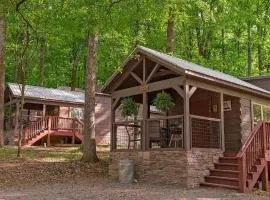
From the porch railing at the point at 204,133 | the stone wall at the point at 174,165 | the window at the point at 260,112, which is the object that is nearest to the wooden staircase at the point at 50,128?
the stone wall at the point at 174,165

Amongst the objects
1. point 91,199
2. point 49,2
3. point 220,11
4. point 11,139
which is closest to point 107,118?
point 11,139

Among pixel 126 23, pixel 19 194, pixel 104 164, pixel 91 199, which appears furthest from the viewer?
pixel 104 164

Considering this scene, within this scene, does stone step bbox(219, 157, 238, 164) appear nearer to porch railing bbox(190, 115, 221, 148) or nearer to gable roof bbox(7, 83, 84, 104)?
porch railing bbox(190, 115, 221, 148)

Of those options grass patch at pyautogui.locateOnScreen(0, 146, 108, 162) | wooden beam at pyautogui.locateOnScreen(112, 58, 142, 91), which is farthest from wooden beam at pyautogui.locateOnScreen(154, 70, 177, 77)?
grass patch at pyautogui.locateOnScreen(0, 146, 108, 162)

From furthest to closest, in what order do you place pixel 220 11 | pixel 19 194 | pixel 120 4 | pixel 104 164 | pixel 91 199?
pixel 220 11
pixel 104 164
pixel 120 4
pixel 19 194
pixel 91 199

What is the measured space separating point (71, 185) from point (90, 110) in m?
5.00

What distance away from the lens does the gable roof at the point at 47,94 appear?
2864 cm

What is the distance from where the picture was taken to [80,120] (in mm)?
30625

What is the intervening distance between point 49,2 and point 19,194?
839 cm

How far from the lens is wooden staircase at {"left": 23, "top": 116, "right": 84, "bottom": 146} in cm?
2716

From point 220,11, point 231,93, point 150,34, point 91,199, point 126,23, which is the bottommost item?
point 91,199

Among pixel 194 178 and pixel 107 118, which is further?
pixel 107 118

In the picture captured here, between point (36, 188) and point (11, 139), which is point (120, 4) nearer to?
point (36, 188)

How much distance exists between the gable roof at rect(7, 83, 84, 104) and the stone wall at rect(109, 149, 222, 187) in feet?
47.3
